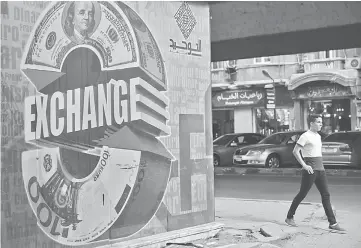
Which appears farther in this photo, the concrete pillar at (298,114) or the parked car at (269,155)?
the concrete pillar at (298,114)

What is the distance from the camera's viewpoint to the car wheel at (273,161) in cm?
2044

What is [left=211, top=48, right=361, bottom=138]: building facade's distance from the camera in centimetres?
2855

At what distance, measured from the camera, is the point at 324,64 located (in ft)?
96.4

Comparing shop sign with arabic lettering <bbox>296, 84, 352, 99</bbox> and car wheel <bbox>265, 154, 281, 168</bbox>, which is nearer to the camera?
car wheel <bbox>265, 154, 281, 168</bbox>

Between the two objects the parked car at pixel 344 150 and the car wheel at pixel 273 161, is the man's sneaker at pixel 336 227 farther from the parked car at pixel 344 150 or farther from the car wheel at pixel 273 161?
the car wheel at pixel 273 161

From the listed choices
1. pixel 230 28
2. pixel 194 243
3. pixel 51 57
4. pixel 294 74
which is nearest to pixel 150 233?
pixel 194 243

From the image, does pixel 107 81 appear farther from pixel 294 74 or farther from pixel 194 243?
pixel 294 74

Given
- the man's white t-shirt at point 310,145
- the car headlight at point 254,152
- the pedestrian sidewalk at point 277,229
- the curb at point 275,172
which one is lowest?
the pedestrian sidewalk at point 277,229

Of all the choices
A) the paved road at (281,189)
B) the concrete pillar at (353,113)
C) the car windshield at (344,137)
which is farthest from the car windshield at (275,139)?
the concrete pillar at (353,113)

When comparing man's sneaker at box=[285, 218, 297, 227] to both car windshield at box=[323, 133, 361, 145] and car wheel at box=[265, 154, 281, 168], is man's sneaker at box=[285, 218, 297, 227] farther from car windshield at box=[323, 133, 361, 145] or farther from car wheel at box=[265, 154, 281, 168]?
car wheel at box=[265, 154, 281, 168]

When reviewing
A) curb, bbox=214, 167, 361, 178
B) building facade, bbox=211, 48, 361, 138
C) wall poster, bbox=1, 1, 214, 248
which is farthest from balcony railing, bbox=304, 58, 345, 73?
wall poster, bbox=1, 1, 214, 248

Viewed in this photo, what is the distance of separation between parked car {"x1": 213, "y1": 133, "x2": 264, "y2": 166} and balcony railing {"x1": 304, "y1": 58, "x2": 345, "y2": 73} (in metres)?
7.10

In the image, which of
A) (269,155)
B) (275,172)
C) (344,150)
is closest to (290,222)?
(344,150)

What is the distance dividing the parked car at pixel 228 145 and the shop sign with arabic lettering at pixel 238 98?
23.4 feet
